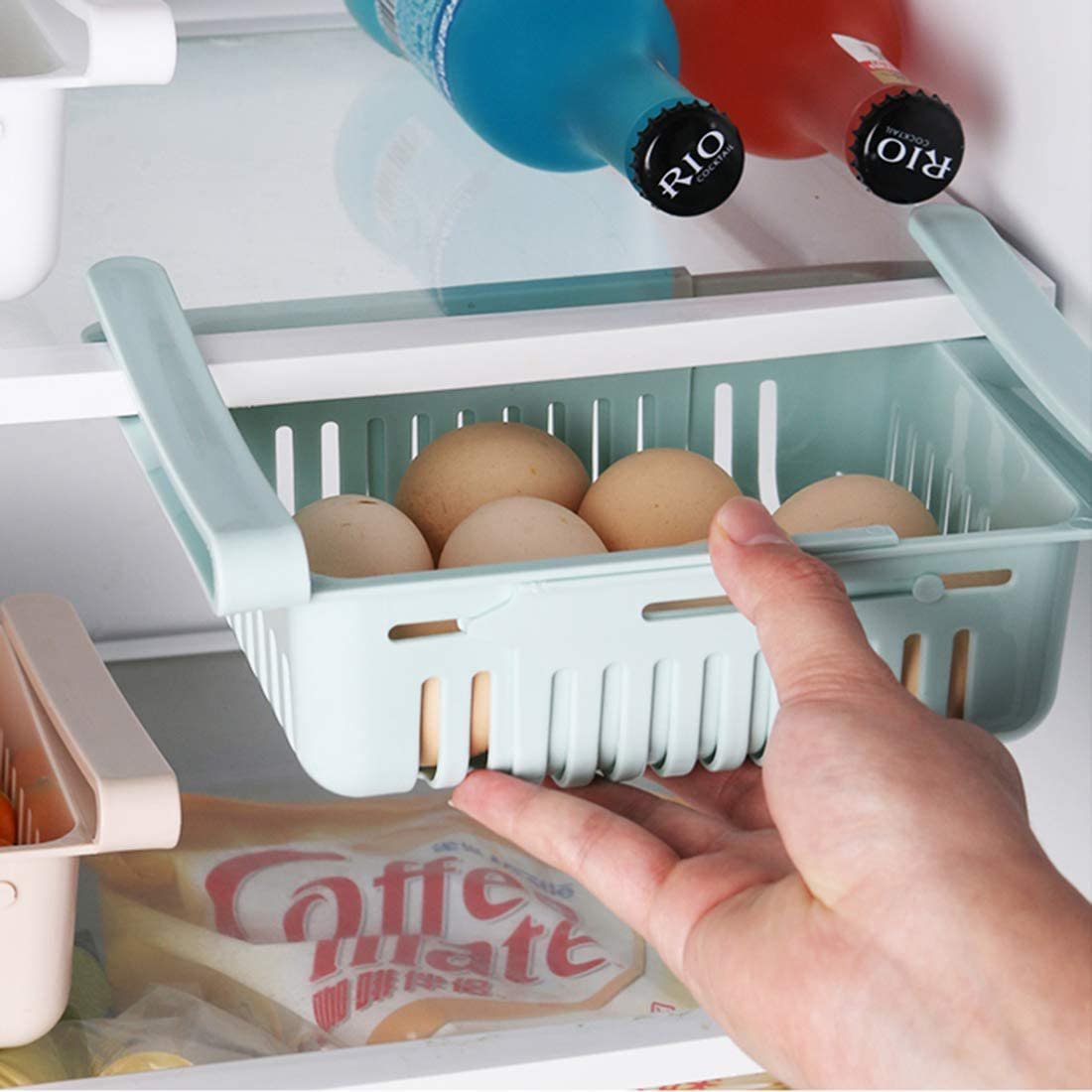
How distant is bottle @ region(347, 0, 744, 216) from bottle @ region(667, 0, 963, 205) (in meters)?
0.08

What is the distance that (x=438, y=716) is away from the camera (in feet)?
2.37

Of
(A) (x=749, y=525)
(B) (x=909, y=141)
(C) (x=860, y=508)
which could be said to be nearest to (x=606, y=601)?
(A) (x=749, y=525)

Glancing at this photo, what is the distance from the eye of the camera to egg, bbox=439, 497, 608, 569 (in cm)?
77

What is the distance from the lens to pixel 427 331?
2.66 ft

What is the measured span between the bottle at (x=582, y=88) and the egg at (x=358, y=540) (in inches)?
7.8

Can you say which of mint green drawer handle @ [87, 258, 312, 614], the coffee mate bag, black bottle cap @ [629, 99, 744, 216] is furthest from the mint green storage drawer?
the coffee mate bag

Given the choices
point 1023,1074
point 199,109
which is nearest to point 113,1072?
point 1023,1074

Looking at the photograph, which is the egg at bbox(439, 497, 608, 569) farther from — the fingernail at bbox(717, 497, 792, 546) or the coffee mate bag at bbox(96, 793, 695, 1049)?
the coffee mate bag at bbox(96, 793, 695, 1049)

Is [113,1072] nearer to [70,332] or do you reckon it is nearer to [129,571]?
[70,332]

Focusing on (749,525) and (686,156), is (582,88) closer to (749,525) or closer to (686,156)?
(686,156)

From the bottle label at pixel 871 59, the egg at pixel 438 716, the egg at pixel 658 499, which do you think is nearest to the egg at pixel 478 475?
the egg at pixel 658 499

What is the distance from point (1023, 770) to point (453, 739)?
0.47 meters

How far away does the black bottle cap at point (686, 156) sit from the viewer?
0.77m

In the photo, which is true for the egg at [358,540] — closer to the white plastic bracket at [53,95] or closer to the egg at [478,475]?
the egg at [478,475]
